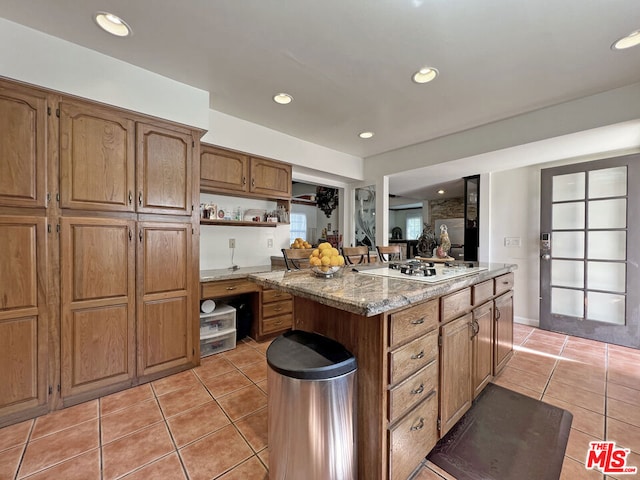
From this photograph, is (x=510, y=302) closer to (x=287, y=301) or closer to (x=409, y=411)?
(x=409, y=411)

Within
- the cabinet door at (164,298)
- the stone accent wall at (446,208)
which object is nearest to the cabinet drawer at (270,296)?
the cabinet door at (164,298)

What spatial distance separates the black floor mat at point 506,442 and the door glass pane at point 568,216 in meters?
2.43

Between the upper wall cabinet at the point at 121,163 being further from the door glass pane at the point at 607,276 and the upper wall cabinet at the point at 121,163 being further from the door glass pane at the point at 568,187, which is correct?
the door glass pane at the point at 607,276

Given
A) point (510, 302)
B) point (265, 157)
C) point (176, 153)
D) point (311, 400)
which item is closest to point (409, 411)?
point (311, 400)

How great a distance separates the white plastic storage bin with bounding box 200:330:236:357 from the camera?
2.66 m

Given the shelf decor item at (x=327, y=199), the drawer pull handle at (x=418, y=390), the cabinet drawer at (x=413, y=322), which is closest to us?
the cabinet drawer at (x=413, y=322)

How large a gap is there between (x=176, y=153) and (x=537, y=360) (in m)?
3.88

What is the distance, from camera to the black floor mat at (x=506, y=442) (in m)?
1.37

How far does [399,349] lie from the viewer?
3.79ft

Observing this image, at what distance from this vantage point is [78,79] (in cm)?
183

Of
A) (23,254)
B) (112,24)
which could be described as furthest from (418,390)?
(112,24)

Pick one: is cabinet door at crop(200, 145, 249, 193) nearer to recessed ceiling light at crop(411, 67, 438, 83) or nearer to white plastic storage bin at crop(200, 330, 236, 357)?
white plastic storage bin at crop(200, 330, 236, 357)

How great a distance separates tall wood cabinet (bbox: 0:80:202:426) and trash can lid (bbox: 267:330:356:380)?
1501mm

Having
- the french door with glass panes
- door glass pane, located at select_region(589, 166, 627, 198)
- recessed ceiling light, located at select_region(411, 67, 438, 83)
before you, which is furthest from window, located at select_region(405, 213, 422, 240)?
recessed ceiling light, located at select_region(411, 67, 438, 83)
